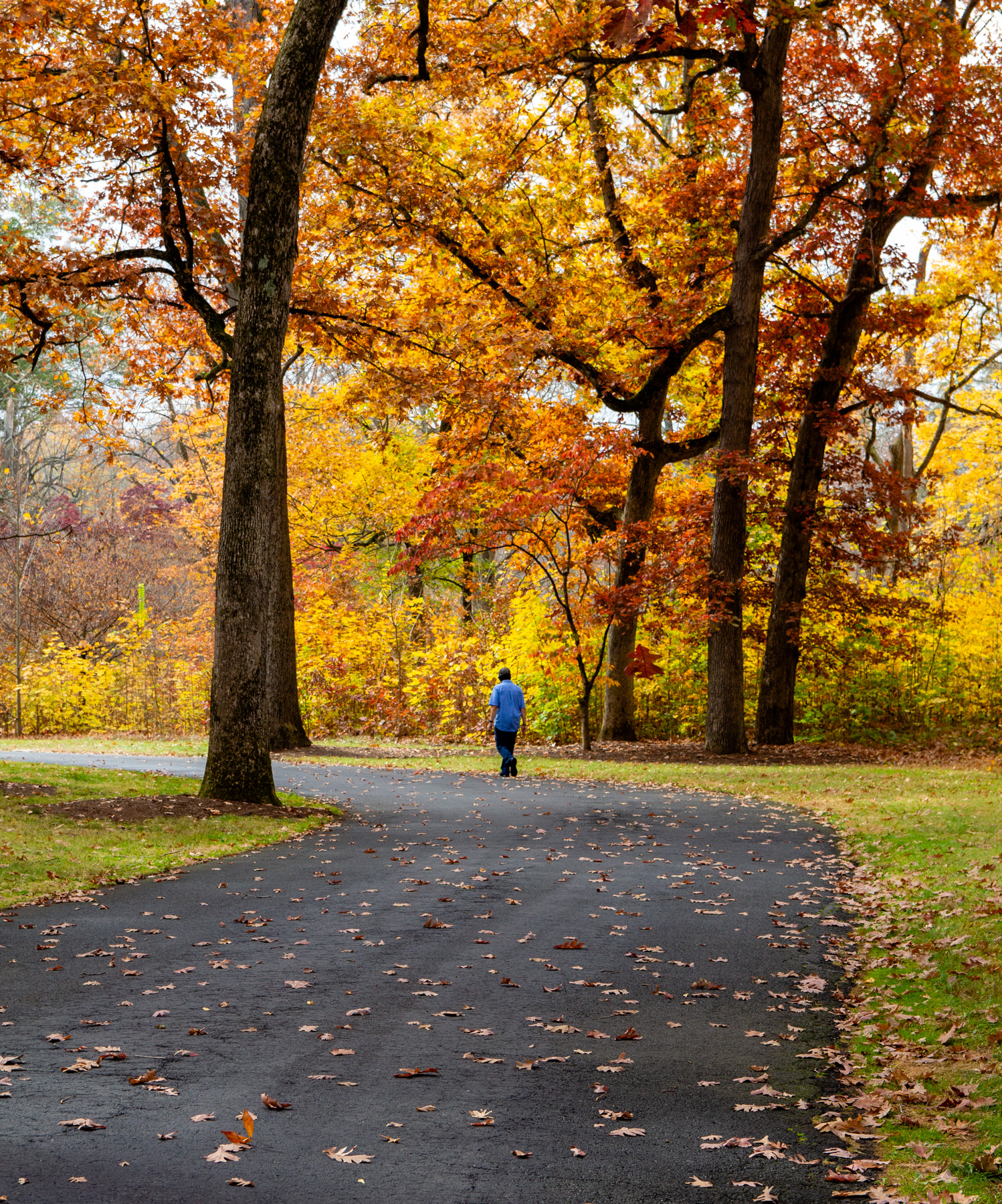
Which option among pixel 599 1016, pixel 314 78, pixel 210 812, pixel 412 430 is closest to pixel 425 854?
pixel 210 812

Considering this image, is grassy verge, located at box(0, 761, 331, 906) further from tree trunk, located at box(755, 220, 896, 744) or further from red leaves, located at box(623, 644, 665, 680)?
tree trunk, located at box(755, 220, 896, 744)

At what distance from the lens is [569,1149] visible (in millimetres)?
3994

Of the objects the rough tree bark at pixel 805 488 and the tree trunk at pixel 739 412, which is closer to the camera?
the tree trunk at pixel 739 412

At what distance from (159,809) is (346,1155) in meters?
8.36

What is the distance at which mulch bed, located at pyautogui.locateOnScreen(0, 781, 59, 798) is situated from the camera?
1200cm

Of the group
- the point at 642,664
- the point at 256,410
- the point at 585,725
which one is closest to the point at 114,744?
the point at 585,725

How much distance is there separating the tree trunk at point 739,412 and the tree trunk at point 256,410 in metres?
9.81

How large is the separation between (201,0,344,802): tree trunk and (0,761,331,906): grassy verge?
1233 mm

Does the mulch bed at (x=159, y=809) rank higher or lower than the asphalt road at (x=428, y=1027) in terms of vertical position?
higher

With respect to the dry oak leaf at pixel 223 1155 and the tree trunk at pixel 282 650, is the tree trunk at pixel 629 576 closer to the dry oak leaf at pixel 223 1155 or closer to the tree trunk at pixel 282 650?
the tree trunk at pixel 282 650

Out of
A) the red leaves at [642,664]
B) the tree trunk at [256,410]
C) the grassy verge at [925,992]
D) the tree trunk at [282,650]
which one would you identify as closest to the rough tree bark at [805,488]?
the red leaves at [642,664]

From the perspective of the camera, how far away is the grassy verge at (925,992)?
4039 millimetres

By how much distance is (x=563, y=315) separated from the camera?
21734mm

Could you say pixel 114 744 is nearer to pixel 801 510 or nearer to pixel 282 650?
pixel 282 650
